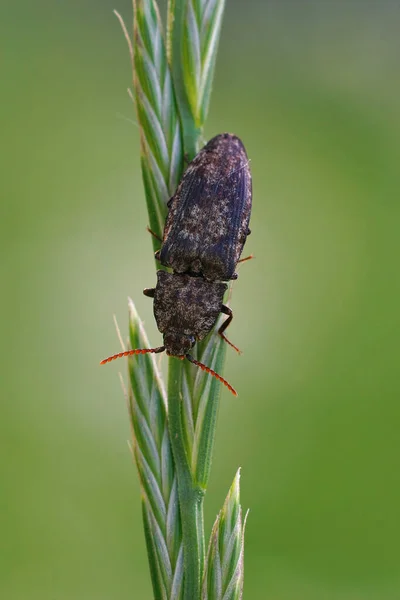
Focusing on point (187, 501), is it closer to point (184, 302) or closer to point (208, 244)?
point (184, 302)

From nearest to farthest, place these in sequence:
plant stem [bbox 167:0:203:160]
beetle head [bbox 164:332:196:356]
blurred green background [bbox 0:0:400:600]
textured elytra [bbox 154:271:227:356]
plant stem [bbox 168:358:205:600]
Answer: plant stem [bbox 168:358:205:600]
plant stem [bbox 167:0:203:160]
beetle head [bbox 164:332:196:356]
textured elytra [bbox 154:271:227:356]
blurred green background [bbox 0:0:400:600]

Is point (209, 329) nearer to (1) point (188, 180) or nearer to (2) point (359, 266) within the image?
(1) point (188, 180)

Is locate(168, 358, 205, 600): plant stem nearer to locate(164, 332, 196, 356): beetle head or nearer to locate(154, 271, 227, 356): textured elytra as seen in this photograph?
locate(164, 332, 196, 356): beetle head

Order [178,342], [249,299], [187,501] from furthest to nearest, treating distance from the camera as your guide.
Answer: [249,299] < [178,342] < [187,501]

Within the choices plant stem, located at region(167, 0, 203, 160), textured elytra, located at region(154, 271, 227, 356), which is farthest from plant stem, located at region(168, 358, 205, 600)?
plant stem, located at region(167, 0, 203, 160)

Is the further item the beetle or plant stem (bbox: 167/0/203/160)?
the beetle

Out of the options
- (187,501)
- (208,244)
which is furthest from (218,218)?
(187,501)

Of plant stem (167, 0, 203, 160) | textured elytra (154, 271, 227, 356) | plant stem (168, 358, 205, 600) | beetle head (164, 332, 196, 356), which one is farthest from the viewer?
textured elytra (154, 271, 227, 356)

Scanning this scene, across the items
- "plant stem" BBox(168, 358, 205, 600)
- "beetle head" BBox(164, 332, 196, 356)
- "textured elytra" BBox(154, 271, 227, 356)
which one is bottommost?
"plant stem" BBox(168, 358, 205, 600)
